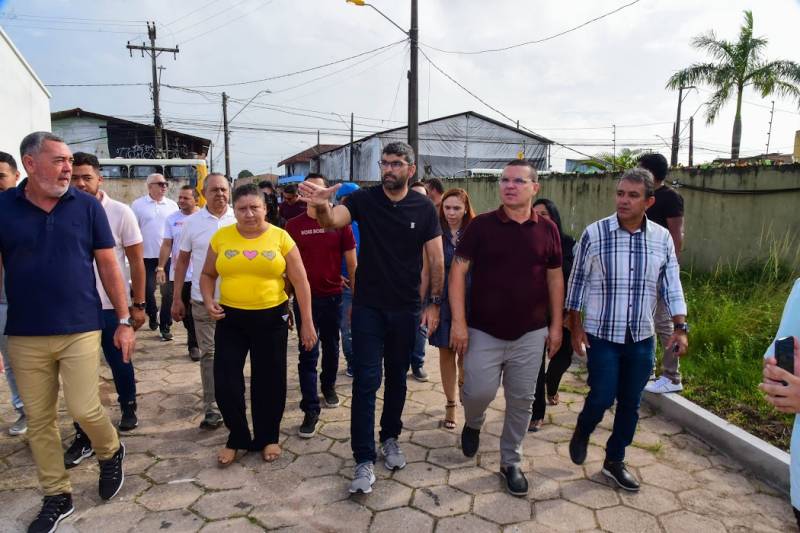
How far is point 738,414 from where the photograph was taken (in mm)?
3871

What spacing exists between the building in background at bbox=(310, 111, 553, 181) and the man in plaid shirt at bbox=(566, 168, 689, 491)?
30.9 metres

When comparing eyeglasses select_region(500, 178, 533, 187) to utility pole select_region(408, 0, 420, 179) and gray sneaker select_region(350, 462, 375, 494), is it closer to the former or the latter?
gray sneaker select_region(350, 462, 375, 494)

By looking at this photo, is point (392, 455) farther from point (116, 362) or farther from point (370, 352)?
point (116, 362)

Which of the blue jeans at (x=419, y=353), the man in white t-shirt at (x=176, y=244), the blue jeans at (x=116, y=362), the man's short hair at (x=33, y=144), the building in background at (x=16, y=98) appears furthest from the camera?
the building in background at (x=16, y=98)

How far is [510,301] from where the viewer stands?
2.99 metres

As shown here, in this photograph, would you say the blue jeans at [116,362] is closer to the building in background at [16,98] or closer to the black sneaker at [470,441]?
the black sneaker at [470,441]

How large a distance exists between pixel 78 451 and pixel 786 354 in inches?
153

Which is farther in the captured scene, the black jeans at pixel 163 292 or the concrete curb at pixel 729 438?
the black jeans at pixel 163 292

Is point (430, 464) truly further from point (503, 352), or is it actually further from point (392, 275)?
point (392, 275)

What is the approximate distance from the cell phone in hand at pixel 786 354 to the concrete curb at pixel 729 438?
232 centimetres

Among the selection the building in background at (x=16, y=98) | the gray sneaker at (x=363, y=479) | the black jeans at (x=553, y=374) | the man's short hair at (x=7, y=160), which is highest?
the building in background at (x=16, y=98)

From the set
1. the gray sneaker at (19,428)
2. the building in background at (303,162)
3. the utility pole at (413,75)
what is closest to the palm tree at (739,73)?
the utility pole at (413,75)

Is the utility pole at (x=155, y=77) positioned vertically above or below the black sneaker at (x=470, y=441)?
above

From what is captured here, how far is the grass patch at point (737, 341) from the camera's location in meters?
3.86
